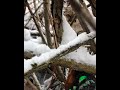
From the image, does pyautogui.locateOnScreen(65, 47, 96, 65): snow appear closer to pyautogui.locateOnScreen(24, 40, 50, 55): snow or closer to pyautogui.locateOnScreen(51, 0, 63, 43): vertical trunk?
pyautogui.locateOnScreen(24, 40, 50, 55): snow

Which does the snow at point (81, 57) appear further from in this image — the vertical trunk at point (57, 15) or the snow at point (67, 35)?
the vertical trunk at point (57, 15)

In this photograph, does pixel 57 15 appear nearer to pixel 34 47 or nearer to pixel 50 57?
pixel 34 47

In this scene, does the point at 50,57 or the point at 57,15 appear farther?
the point at 57,15

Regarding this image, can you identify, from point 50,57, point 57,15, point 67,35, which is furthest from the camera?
point 57,15

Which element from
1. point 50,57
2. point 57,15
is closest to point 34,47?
point 50,57

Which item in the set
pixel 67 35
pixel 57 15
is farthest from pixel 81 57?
pixel 57 15

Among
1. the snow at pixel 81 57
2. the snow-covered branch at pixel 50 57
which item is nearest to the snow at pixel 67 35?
the snow at pixel 81 57

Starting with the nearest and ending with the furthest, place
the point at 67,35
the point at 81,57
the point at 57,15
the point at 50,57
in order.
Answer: the point at 50,57 → the point at 81,57 → the point at 67,35 → the point at 57,15
